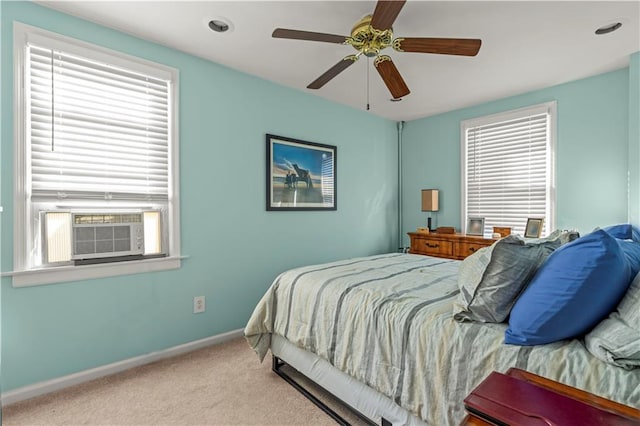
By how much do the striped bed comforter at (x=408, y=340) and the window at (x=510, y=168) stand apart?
6.02 feet

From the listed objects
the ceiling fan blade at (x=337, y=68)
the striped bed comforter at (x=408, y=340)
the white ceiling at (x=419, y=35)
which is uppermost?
the white ceiling at (x=419, y=35)

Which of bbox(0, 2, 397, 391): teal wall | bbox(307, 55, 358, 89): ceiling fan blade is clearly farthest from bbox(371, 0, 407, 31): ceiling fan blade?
bbox(0, 2, 397, 391): teal wall

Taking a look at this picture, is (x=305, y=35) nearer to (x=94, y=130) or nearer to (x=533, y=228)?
(x=94, y=130)

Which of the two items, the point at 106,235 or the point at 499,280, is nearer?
the point at 499,280

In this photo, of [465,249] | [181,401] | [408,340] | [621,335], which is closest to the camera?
[621,335]

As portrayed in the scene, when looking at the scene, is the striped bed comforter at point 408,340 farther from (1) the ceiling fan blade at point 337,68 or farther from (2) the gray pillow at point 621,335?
(1) the ceiling fan blade at point 337,68

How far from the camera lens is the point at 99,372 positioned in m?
2.18

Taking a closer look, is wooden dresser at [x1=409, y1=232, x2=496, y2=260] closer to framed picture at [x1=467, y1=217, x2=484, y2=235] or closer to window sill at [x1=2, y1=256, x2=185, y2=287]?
framed picture at [x1=467, y1=217, x2=484, y2=235]

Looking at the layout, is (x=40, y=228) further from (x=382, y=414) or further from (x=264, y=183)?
(x=382, y=414)

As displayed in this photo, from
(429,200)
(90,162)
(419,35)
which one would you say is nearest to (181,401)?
(90,162)

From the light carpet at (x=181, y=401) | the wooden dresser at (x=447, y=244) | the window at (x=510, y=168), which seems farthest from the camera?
the wooden dresser at (x=447, y=244)

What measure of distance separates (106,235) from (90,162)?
0.53m

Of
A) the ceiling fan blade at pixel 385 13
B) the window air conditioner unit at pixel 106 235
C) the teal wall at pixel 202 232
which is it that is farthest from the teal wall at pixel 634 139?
the window air conditioner unit at pixel 106 235

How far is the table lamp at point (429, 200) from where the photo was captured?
4109 mm
